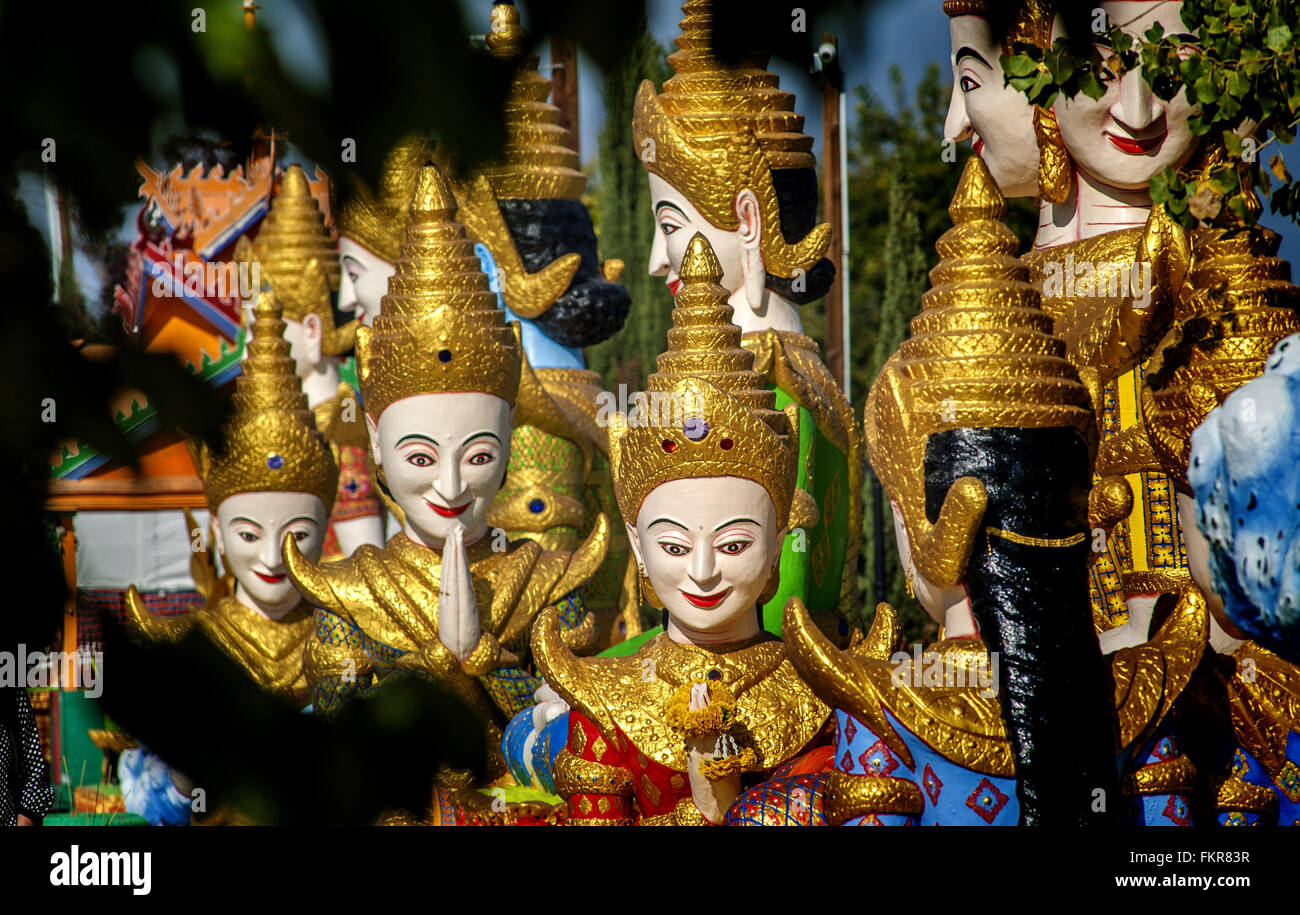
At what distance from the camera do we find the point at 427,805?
1993 mm

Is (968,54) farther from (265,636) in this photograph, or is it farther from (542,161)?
(265,636)

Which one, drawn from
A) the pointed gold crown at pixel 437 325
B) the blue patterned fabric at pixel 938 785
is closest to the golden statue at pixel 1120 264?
the blue patterned fabric at pixel 938 785

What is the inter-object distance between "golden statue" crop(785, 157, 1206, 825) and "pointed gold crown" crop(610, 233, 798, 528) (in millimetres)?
508

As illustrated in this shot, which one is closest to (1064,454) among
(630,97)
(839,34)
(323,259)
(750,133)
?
(839,34)

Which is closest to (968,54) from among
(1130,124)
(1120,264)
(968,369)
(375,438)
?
(1130,124)

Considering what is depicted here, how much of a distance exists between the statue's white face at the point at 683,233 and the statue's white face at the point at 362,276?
158 centimetres

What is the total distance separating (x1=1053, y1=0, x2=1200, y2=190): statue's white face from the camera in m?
3.72

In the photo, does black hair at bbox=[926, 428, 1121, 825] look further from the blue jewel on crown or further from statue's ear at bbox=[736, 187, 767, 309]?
statue's ear at bbox=[736, 187, 767, 309]

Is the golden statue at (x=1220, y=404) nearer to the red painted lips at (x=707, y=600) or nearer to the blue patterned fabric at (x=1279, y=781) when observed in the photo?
the blue patterned fabric at (x=1279, y=781)

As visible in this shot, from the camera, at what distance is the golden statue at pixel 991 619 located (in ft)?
9.53

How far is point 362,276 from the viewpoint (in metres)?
6.34

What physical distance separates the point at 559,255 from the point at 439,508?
155 centimetres

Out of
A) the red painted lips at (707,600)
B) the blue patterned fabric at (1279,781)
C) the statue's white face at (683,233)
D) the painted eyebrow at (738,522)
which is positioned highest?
the statue's white face at (683,233)

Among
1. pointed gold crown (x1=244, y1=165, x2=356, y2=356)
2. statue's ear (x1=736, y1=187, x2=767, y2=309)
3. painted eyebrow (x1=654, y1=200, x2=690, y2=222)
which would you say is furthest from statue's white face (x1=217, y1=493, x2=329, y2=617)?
pointed gold crown (x1=244, y1=165, x2=356, y2=356)
